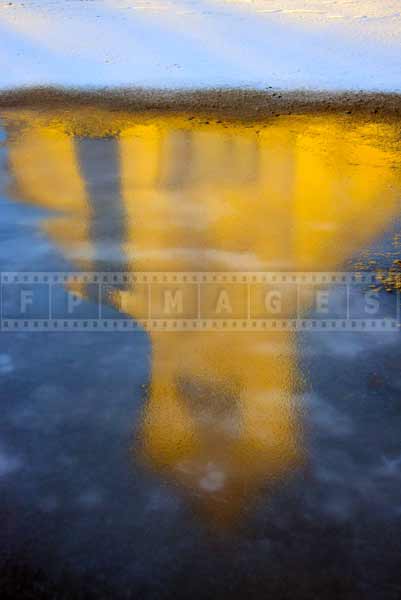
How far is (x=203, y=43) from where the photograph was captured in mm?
13203

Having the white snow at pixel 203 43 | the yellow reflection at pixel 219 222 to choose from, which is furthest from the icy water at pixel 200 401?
the white snow at pixel 203 43

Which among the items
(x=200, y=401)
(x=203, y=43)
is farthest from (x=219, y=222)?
(x=203, y=43)

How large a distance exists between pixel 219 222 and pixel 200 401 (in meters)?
2.82

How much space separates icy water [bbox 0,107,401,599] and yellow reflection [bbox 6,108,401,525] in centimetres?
2

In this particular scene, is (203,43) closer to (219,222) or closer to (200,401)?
(219,222)

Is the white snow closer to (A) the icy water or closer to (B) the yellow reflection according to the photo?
(B) the yellow reflection

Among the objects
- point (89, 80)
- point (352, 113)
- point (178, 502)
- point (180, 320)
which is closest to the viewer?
point (178, 502)

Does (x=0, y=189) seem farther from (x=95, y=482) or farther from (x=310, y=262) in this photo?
(x=95, y=482)

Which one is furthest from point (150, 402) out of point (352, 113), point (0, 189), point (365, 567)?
point (352, 113)

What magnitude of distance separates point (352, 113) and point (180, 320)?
6.18 metres

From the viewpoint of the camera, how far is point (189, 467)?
3701 mm

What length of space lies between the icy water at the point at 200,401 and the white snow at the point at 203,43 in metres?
4.35

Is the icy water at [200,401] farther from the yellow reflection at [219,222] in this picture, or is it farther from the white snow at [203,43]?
the white snow at [203,43]

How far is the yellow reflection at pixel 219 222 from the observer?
3895mm
